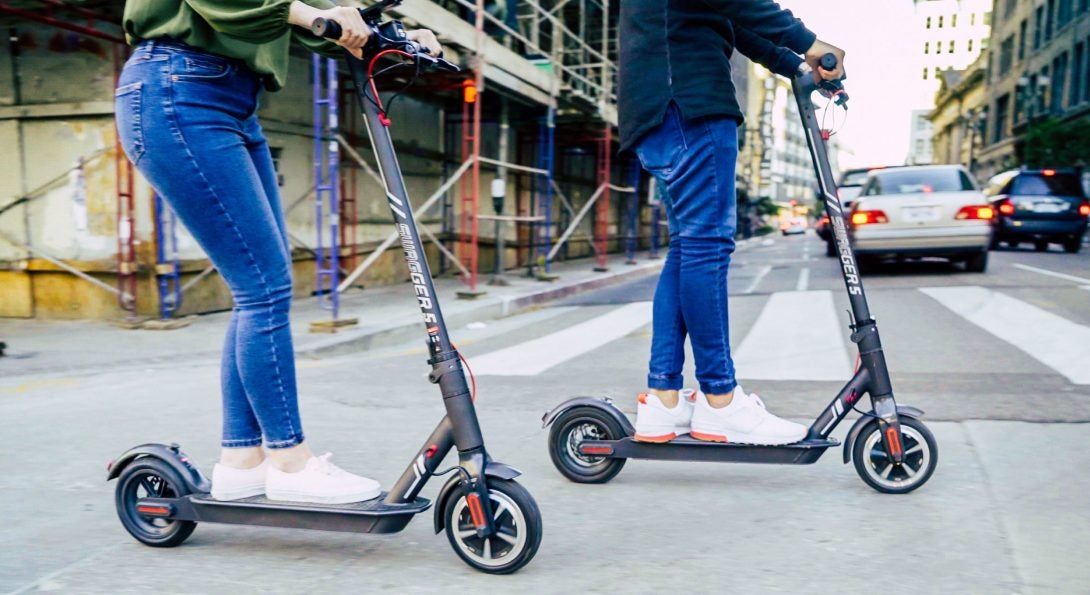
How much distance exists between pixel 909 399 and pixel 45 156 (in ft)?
24.1

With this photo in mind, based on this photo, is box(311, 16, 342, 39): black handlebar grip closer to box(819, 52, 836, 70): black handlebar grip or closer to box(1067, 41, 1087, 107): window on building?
box(819, 52, 836, 70): black handlebar grip

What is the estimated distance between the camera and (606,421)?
278 centimetres

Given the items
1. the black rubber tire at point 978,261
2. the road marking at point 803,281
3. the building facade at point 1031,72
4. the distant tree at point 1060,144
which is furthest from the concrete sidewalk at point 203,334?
the building facade at point 1031,72

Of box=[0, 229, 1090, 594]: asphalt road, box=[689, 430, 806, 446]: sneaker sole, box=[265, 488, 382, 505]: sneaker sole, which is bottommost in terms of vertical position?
box=[0, 229, 1090, 594]: asphalt road

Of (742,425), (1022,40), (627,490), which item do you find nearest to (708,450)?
(742,425)

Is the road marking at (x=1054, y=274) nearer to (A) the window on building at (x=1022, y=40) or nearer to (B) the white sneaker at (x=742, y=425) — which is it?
(B) the white sneaker at (x=742, y=425)

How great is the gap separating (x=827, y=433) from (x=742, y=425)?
0.93ft

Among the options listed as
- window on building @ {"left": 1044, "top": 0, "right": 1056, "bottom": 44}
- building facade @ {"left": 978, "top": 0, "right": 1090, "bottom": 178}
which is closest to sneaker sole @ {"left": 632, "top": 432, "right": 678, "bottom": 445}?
building facade @ {"left": 978, "top": 0, "right": 1090, "bottom": 178}

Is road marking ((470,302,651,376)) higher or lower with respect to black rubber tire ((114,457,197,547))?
lower

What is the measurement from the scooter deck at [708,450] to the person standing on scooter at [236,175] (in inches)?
34.6

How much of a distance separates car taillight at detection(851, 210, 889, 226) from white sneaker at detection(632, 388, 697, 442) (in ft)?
28.5

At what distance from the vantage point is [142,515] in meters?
2.27

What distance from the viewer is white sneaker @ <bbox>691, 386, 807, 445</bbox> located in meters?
2.63

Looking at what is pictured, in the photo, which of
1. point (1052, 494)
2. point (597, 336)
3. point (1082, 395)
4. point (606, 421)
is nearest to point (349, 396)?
point (606, 421)
